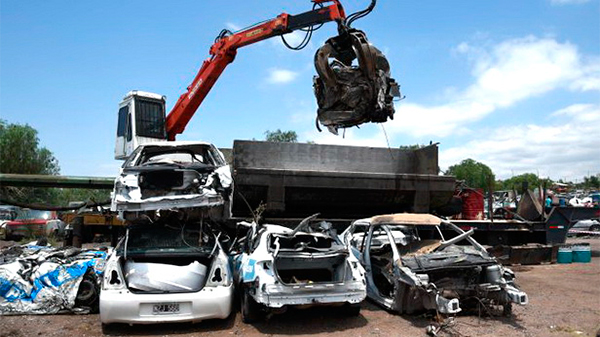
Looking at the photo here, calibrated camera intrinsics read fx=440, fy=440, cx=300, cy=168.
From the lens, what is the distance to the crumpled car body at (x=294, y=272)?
5789 millimetres

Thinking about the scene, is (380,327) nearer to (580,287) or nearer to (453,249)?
(453,249)

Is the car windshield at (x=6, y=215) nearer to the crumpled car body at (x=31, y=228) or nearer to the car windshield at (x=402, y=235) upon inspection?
the crumpled car body at (x=31, y=228)

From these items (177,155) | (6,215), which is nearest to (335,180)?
(177,155)

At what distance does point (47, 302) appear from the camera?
21.5 ft

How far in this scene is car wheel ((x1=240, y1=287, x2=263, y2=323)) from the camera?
6122mm

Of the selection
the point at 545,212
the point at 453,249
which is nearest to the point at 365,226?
the point at 453,249

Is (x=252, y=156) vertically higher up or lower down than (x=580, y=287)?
higher up

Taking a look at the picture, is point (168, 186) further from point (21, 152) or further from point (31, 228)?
point (21, 152)

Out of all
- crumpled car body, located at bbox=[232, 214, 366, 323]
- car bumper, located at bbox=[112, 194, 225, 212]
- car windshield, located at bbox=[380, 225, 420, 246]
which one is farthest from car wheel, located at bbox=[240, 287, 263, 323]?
car windshield, located at bbox=[380, 225, 420, 246]

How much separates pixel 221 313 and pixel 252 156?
5385mm

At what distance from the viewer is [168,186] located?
278 inches

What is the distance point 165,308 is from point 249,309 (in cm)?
114

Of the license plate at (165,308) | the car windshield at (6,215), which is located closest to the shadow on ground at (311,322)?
the license plate at (165,308)

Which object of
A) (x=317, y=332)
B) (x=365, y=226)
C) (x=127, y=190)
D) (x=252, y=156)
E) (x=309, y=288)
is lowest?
(x=317, y=332)
